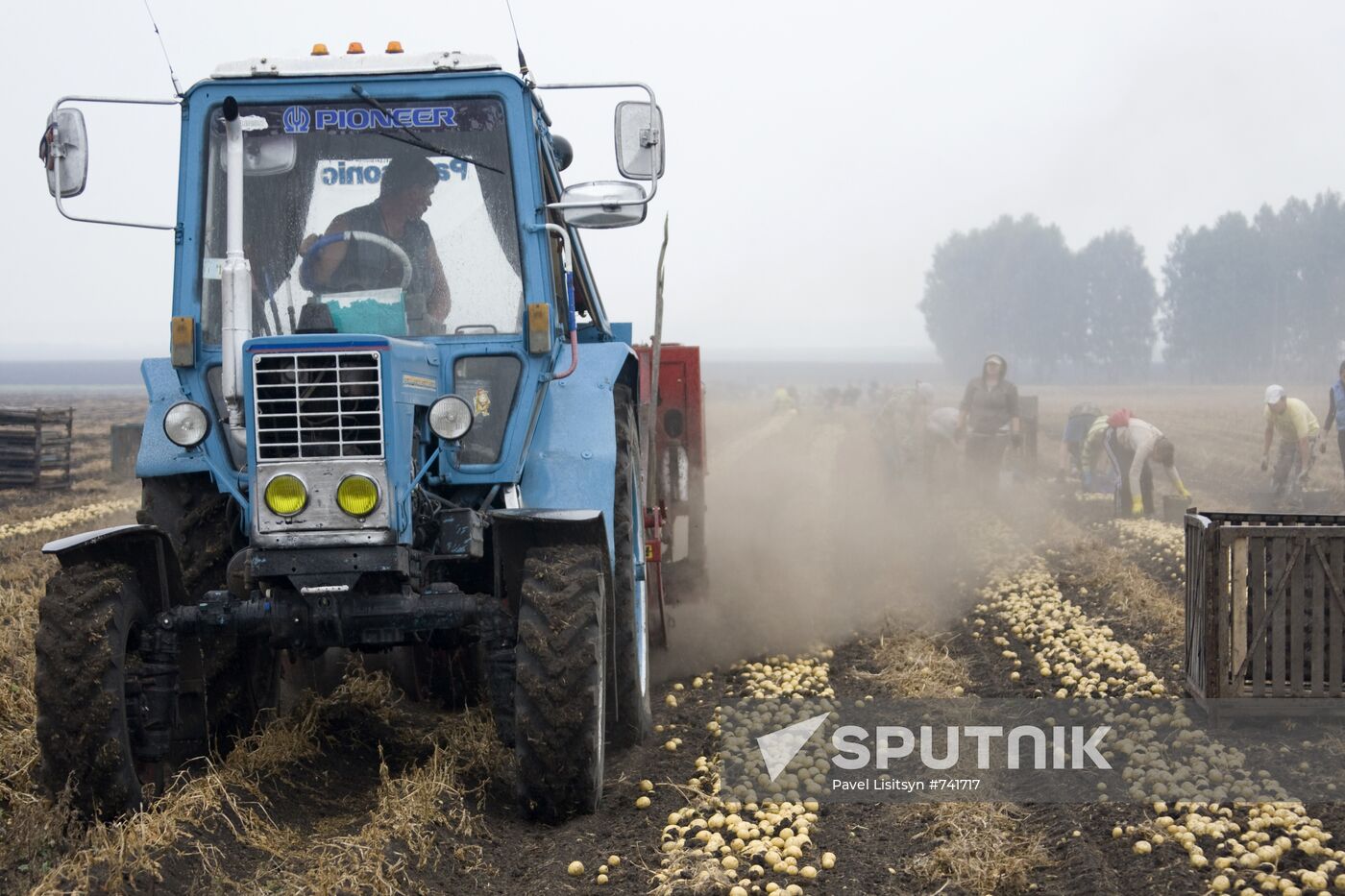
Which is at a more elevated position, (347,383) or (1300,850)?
(347,383)

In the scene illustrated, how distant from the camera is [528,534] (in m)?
5.43

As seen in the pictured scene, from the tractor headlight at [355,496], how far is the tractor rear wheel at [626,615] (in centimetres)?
146

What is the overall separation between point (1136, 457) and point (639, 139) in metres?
12.0

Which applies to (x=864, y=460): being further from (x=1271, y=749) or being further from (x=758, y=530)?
(x=1271, y=749)

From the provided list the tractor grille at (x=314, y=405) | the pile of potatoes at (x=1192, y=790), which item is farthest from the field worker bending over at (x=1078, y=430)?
the tractor grille at (x=314, y=405)

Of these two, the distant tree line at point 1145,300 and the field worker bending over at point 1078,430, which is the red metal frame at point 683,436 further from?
the distant tree line at point 1145,300

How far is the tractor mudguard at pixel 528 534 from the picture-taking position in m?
5.34

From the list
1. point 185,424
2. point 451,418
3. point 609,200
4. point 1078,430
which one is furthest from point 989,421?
point 185,424

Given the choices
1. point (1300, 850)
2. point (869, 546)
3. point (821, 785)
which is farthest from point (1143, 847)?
point (869, 546)

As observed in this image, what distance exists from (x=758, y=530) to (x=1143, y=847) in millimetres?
9410

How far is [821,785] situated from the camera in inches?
245

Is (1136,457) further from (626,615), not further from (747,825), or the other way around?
(747,825)

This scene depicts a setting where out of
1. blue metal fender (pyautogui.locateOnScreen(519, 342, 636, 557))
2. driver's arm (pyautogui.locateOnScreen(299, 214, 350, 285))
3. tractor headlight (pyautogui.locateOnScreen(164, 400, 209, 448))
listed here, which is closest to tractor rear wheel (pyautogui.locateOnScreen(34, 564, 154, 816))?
tractor headlight (pyautogui.locateOnScreen(164, 400, 209, 448))

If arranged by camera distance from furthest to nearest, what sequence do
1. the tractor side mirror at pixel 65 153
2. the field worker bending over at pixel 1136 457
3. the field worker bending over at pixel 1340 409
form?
1. the field worker bending over at pixel 1136 457
2. the field worker bending over at pixel 1340 409
3. the tractor side mirror at pixel 65 153
